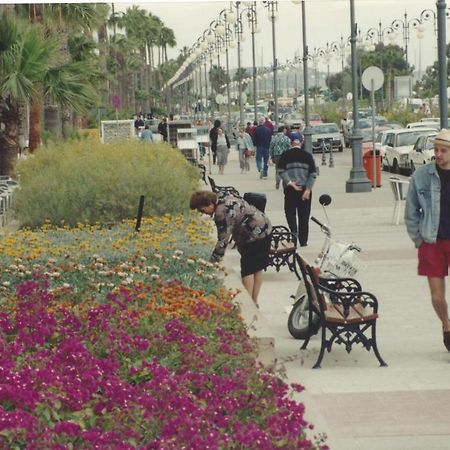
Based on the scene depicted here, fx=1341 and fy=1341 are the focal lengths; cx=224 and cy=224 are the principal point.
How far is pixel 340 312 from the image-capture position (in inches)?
420

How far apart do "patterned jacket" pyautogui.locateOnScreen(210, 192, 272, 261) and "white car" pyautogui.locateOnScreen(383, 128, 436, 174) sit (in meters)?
27.5

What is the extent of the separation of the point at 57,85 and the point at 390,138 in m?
18.2

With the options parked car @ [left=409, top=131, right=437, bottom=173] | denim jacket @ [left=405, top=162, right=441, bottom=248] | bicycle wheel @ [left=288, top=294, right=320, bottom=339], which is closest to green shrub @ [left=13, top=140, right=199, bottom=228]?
bicycle wheel @ [left=288, top=294, right=320, bottom=339]

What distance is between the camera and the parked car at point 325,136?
57.1 m

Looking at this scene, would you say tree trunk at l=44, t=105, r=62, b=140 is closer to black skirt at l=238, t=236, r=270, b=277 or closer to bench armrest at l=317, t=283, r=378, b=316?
black skirt at l=238, t=236, r=270, b=277

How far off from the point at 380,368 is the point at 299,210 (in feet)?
27.6

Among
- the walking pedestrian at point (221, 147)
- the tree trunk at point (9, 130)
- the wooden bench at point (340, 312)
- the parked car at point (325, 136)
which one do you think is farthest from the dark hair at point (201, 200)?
the parked car at point (325, 136)

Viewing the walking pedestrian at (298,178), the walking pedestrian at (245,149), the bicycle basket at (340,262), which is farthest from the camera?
the walking pedestrian at (245,149)

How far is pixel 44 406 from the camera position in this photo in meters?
5.89

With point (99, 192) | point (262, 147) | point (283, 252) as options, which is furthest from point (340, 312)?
point (262, 147)

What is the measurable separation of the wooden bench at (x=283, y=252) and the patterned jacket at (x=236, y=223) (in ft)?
10.7

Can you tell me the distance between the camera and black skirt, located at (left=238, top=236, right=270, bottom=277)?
486 inches

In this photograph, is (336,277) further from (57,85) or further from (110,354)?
(57,85)

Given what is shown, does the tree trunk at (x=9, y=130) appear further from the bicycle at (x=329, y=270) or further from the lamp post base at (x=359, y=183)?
the bicycle at (x=329, y=270)
